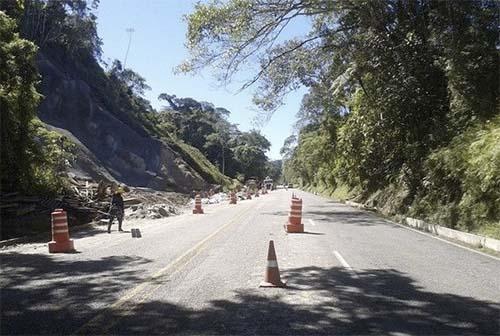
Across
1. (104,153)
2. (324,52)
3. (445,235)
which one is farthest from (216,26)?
(104,153)

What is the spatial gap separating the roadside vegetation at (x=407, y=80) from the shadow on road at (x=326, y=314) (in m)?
8.49

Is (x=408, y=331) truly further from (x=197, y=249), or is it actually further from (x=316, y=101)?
(x=316, y=101)

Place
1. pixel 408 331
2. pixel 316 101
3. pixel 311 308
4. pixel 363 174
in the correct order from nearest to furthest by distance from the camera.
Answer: pixel 408 331, pixel 311 308, pixel 363 174, pixel 316 101

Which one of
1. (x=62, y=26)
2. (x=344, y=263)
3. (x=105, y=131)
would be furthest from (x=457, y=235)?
(x=62, y=26)

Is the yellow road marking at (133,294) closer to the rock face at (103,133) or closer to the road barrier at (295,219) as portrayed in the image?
the road barrier at (295,219)

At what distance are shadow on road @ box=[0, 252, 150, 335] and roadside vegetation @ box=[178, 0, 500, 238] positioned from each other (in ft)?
33.7

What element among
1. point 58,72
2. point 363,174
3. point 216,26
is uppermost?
point 58,72

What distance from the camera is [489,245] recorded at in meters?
13.7

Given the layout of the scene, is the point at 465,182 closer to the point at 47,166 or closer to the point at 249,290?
the point at 249,290

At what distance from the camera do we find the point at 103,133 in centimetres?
6297

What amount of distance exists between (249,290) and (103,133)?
57.3 meters

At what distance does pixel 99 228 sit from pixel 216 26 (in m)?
10.4

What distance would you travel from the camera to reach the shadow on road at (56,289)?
673cm

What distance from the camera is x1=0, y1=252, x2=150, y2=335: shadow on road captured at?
6.73m
